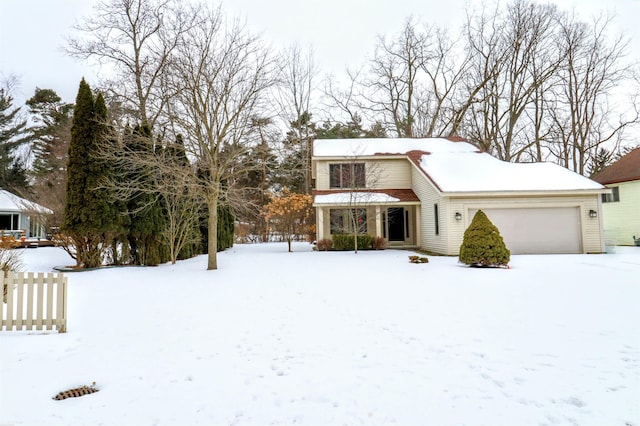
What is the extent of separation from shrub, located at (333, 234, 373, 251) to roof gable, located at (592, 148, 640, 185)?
13.2 meters

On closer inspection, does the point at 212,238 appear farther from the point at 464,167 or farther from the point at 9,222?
the point at 9,222

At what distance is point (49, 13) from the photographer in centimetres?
1460

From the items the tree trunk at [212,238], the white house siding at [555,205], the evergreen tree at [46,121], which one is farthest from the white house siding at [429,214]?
the evergreen tree at [46,121]

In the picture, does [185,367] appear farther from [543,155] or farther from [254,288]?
[543,155]

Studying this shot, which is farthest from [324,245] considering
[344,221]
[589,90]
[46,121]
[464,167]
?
[46,121]

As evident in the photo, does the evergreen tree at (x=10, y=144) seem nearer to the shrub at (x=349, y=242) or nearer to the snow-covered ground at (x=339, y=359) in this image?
the shrub at (x=349, y=242)

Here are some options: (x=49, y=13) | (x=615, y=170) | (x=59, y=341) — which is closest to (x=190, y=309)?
(x=59, y=341)

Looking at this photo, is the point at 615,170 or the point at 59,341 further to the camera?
the point at 615,170

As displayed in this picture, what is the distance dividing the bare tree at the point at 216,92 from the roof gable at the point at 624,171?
712 inches

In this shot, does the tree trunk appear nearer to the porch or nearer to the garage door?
the porch

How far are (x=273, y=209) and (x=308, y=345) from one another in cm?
1523

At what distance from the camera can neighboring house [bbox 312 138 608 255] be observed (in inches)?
544

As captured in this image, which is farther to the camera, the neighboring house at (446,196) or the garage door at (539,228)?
the garage door at (539,228)

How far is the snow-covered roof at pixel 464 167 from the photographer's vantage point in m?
14.0
